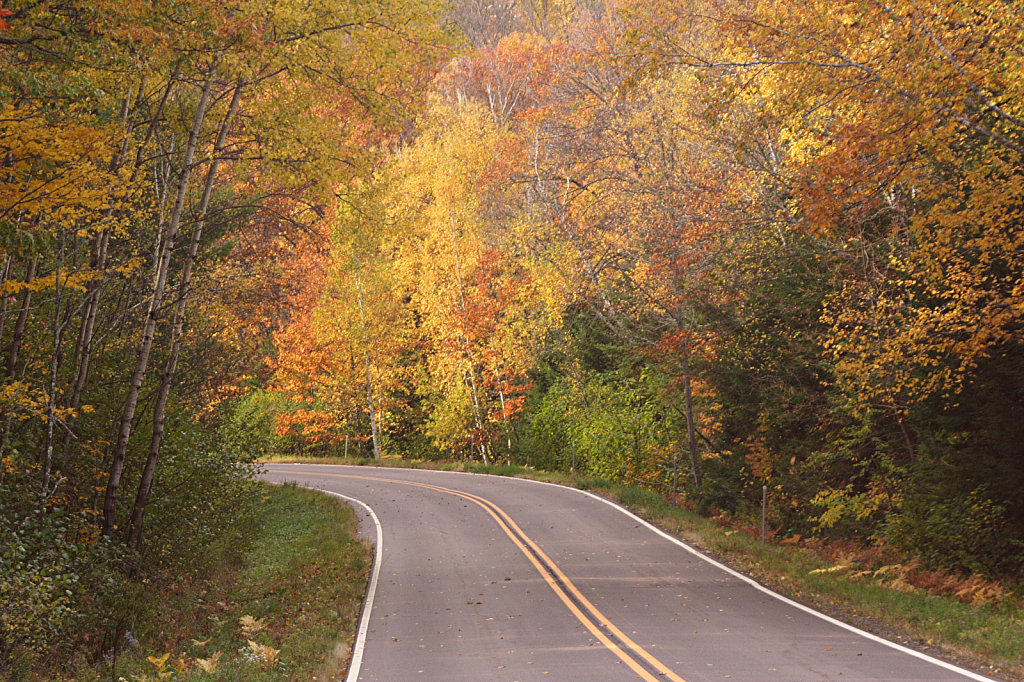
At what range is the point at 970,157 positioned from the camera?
38.8ft

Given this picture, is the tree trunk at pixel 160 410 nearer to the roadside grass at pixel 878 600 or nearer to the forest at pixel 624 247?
the forest at pixel 624 247

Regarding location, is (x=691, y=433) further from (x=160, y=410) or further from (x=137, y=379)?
(x=137, y=379)

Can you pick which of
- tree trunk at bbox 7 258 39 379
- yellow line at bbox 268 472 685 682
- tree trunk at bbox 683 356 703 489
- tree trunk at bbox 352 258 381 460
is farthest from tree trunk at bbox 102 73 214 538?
tree trunk at bbox 352 258 381 460

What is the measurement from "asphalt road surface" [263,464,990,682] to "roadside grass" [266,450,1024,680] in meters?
0.46

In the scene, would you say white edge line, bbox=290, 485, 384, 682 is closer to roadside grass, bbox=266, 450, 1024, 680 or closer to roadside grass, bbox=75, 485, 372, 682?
roadside grass, bbox=75, 485, 372, 682

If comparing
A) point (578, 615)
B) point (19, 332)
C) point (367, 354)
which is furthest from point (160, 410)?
point (367, 354)

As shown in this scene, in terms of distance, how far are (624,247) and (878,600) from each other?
1635cm

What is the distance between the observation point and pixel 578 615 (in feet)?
39.3

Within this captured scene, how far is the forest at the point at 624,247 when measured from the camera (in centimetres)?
928

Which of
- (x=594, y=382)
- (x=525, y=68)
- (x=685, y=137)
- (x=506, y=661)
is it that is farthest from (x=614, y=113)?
(x=525, y=68)

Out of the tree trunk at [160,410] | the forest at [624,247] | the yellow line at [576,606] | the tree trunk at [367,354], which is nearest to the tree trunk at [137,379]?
the forest at [624,247]

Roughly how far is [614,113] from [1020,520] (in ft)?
55.7

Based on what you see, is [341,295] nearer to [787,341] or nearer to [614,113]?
[614,113]

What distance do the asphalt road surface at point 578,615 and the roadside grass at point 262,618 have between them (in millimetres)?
501
